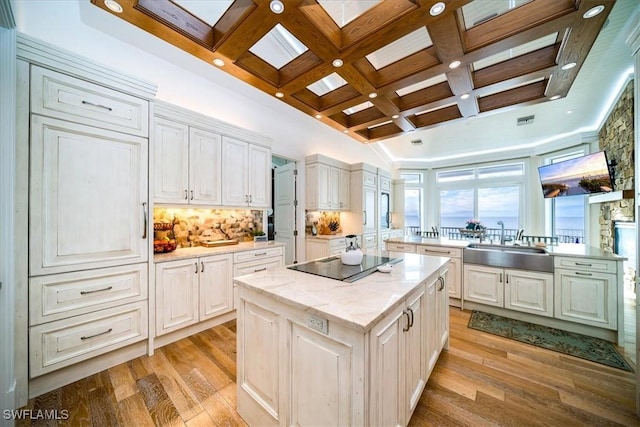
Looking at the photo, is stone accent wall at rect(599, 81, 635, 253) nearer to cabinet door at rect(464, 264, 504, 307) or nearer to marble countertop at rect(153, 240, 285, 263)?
cabinet door at rect(464, 264, 504, 307)

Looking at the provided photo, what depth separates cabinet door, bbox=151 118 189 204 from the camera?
2.40m

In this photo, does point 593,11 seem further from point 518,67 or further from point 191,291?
point 191,291

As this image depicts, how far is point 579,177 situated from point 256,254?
4865mm

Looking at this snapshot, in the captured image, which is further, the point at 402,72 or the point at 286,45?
the point at 286,45

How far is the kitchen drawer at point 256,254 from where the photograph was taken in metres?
2.81

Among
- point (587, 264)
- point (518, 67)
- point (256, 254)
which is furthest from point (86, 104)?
point (587, 264)

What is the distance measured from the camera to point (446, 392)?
1.70m

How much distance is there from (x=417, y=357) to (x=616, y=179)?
15.0 ft

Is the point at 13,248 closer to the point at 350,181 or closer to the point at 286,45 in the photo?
the point at 286,45

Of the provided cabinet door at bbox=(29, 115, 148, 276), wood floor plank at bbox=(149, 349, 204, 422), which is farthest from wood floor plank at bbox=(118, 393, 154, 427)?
cabinet door at bbox=(29, 115, 148, 276)

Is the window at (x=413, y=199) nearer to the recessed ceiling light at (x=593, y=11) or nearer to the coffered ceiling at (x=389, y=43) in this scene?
the coffered ceiling at (x=389, y=43)

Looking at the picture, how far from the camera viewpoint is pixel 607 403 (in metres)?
1.61

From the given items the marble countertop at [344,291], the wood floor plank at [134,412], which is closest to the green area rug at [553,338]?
the marble countertop at [344,291]

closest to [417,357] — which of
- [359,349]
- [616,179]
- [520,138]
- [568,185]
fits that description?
[359,349]
